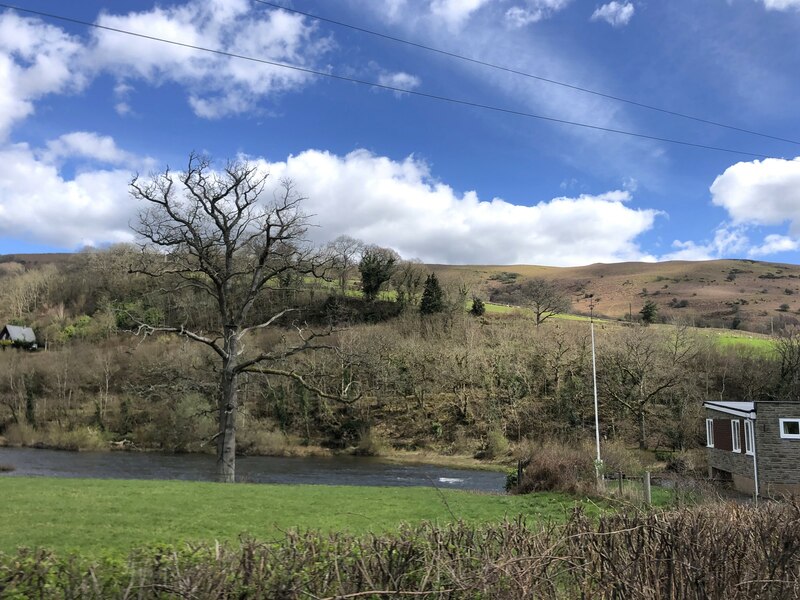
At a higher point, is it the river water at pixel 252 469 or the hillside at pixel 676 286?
the hillside at pixel 676 286

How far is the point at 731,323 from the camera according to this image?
105750 mm

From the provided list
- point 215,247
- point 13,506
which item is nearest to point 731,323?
point 215,247

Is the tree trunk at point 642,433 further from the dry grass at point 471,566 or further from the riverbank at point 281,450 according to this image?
the dry grass at point 471,566

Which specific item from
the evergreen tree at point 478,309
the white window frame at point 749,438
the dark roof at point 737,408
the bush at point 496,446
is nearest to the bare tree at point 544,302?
the evergreen tree at point 478,309

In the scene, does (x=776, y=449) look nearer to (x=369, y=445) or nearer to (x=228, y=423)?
(x=228, y=423)

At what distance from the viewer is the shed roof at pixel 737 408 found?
104ft

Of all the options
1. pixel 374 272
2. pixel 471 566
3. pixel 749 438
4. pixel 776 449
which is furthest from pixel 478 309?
pixel 471 566

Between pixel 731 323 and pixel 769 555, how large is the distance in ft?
374

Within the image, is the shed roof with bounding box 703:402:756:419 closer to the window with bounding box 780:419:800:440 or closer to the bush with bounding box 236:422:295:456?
the window with bounding box 780:419:800:440

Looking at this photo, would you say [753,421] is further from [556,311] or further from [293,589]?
[556,311]

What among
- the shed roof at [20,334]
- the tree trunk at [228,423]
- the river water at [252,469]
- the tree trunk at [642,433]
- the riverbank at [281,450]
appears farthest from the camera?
the shed roof at [20,334]

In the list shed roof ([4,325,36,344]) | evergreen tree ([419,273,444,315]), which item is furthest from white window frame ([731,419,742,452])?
shed roof ([4,325,36,344])

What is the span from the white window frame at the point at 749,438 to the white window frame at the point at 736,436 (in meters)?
0.86

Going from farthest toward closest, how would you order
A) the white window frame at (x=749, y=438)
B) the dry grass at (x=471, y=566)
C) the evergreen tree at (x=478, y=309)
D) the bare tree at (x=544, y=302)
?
the evergreen tree at (x=478, y=309) < the bare tree at (x=544, y=302) < the white window frame at (x=749, y=438) < the dry grass at (x=471, y=566)
